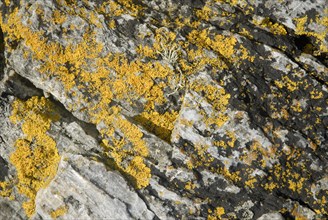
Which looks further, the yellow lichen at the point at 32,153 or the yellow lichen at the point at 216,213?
the yellow lichen at the point at 32,153

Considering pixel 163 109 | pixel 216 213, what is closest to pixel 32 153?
pixel 163 109

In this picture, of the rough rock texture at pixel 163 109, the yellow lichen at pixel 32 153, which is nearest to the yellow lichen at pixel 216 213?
the rough rock texture at pixel 163 109

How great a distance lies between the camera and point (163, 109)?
18.5 feet

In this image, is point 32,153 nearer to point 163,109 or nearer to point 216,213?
point 163,109

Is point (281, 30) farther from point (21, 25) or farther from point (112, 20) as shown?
point (21, 25)

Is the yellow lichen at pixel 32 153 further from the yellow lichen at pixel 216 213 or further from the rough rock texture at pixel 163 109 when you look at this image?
the yellow lichen at pixel 216 213

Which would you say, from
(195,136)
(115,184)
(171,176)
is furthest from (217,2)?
(115,184)

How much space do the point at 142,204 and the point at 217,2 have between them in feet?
10.2

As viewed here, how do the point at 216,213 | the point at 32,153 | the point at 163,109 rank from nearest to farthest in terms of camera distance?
the point at 216,213, the point at 163,109, the point at 32,153

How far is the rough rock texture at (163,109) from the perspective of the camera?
17.3ft

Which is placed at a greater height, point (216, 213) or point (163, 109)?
point (163, 109)

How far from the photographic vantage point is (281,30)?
565 centimetres

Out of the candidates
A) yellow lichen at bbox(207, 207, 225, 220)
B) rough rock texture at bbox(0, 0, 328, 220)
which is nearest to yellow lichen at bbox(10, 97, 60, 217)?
rough rock texture at bbox(0, 0, 328, 220)

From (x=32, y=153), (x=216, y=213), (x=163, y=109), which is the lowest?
(x=32, y=153)
